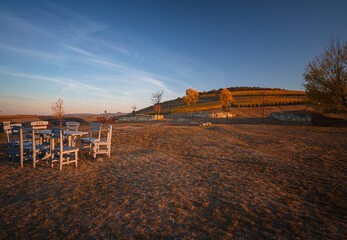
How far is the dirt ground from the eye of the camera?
2.71 meters

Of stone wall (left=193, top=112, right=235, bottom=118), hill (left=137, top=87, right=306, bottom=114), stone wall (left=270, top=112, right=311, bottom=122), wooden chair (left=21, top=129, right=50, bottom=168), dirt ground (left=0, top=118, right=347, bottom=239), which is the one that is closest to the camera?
dirt ground (left=0, top=118, right=347, bottom=239)

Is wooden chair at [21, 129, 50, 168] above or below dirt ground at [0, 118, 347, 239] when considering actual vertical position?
above

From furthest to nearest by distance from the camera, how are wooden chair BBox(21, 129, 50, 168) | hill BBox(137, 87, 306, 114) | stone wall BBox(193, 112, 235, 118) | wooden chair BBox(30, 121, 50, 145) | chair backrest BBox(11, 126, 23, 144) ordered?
1. hill BBox(137, 87, 306, 114)
2. stone wall BBox(193, 112, 235, 118)
3. wooden chair BBox(30, 121, 50, 145)
4. wooden chair BBox(21, 129, 50, 168)
5. chair backrest BBox(11, 126, 23, 144)

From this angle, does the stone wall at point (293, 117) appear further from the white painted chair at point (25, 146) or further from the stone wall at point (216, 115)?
the white painted chair at point (25, 146)

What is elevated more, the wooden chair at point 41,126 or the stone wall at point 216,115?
the stone wall at point 216,115

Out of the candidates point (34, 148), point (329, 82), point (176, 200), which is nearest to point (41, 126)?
point (34, 148)

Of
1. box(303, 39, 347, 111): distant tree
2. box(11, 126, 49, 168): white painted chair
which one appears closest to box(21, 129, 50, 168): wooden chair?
box(11, 126, 49, 168): white painted chair

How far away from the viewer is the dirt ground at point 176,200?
8.89ft

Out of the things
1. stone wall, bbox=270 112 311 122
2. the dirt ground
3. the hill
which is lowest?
the dirt ground

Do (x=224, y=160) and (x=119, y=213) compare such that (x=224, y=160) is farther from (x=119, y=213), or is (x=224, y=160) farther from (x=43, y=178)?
(x=43, y=178)

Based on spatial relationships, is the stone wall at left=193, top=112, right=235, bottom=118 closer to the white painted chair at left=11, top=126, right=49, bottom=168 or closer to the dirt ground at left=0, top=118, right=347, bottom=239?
the dirt ground at left=0, top=118, right=347, bottom=239

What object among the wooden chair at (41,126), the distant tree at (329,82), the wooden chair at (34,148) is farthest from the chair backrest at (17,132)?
the distant tree at (329,82)

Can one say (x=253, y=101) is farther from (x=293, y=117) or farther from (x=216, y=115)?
(x=293, y=117)

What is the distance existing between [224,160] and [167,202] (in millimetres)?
3797
